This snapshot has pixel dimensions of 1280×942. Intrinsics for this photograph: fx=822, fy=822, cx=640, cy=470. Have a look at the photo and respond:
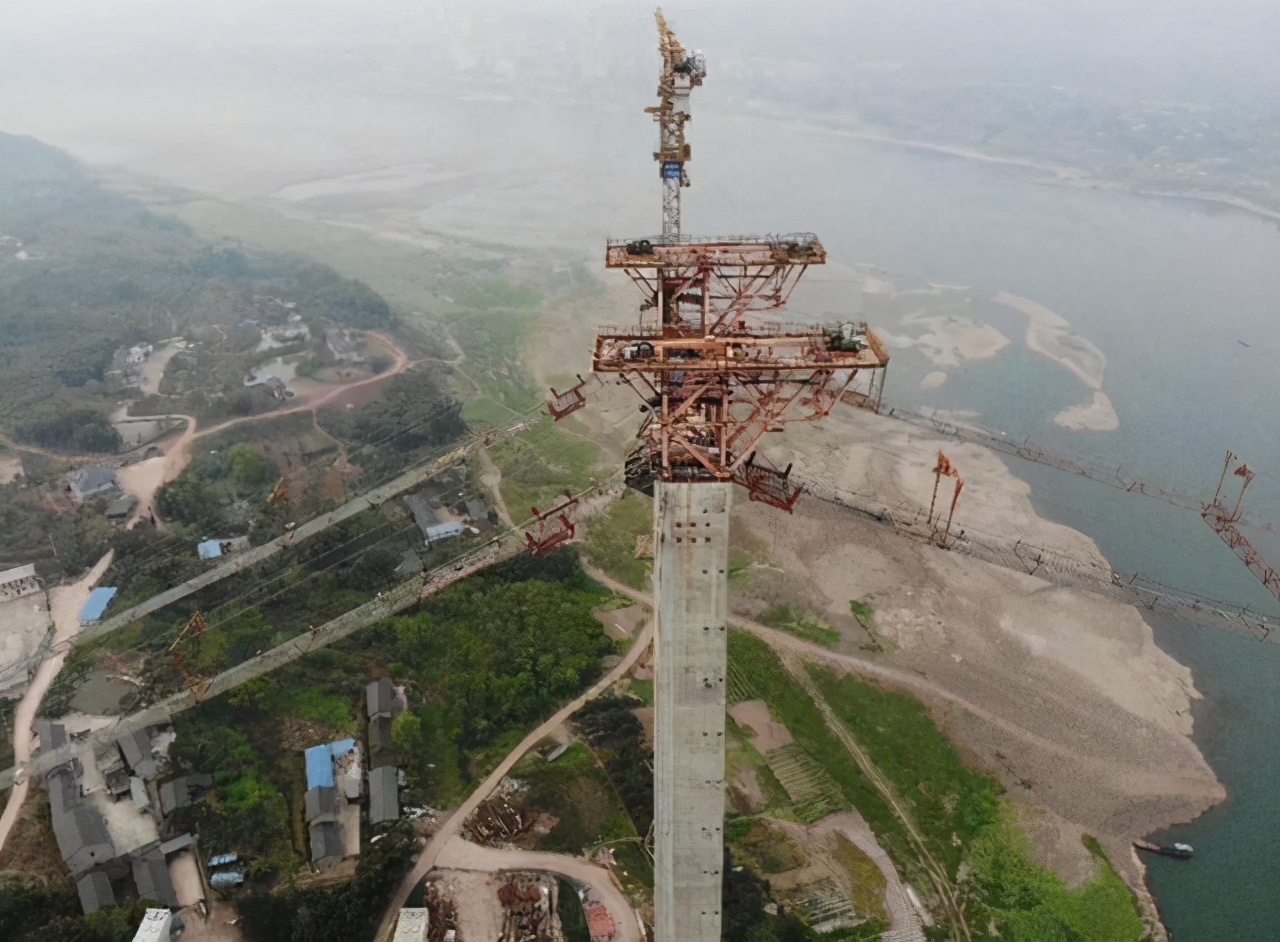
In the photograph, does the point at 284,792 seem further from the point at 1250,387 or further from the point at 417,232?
the point at 417,232

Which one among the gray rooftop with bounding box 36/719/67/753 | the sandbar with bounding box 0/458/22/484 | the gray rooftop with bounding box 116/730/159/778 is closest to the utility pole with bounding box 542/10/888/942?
the gray rooftop with bounding box 116/730/159/778

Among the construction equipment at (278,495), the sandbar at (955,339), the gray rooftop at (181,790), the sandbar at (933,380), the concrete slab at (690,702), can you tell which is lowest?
the gray rooftop at (181,790)

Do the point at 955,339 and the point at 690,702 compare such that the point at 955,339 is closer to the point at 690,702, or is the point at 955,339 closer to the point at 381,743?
the point at 381,743

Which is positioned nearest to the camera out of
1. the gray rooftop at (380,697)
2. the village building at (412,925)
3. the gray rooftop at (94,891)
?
the village building at (412,925)

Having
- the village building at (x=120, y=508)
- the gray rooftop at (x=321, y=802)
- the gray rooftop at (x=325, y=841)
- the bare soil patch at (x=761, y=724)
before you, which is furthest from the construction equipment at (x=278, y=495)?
the bare soil patch at (x=761, y=724)

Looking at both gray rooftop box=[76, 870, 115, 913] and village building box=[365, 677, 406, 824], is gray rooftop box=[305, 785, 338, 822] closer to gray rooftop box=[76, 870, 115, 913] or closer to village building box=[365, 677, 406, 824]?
village building box=[365, 677, 406, 824]

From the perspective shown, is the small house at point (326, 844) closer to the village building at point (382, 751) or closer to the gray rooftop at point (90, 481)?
the village building at point (382, 751)

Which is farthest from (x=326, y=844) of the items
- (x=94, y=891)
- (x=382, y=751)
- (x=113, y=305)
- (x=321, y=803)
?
(x=113, y=305)

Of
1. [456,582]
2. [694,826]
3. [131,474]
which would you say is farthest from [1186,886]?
[131,474]
